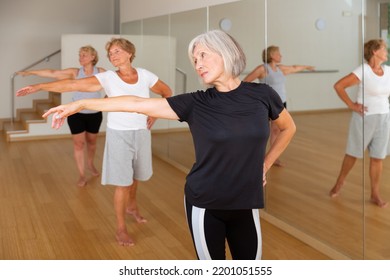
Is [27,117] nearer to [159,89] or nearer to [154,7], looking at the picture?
[154,7]

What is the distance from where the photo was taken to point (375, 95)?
306 centimetres

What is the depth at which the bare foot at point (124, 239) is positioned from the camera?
3924 millimetres

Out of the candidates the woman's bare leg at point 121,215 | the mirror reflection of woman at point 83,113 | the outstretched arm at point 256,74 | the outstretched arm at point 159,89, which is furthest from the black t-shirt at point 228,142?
the mirror reflection of woman at point 83,113

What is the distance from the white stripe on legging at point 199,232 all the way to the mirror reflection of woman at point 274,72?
2164mm

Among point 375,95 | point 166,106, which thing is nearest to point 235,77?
point 166,106

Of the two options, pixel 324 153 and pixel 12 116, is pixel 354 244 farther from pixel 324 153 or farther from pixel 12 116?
pixel 12 116

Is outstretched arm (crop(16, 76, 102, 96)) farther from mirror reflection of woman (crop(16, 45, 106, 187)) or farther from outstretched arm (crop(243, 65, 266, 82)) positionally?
mirror reflection of woman (crop(16, 45, 106, 187))

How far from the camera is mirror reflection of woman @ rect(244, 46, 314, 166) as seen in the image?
4168 millimetres

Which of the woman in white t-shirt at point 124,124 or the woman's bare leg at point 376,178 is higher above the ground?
the woman in white t-shirt at point 124,124

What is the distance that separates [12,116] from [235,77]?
27.5 feet

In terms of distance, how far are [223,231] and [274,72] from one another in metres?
2.49

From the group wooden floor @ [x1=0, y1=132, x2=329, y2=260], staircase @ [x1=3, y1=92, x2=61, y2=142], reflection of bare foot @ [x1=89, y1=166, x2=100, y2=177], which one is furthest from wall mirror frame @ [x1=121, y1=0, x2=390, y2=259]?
staircase @ [x1=3, y1=92, x2=61, y2=142]

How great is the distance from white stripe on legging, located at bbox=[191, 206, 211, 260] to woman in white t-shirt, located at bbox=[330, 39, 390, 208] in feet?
4.97

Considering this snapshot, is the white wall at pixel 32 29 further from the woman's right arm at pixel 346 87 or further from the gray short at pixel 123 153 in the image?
the woman's right arm at pixel 346 87
